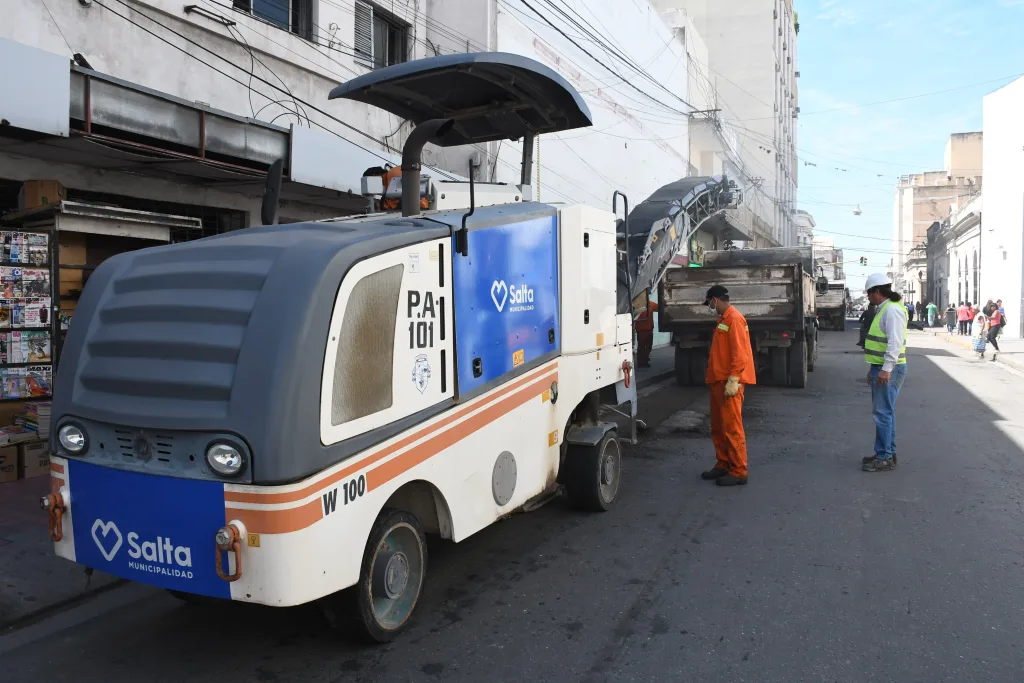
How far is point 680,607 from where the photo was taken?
4.36 metres

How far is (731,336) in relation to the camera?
23.0 ft

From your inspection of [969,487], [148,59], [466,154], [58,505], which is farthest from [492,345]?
[466,154]

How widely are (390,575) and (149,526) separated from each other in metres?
1.13

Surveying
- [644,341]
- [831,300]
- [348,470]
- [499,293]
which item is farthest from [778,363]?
[831,300]

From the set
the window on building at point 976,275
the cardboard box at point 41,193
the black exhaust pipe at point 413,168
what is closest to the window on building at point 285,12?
the cardboard box at point 41,193

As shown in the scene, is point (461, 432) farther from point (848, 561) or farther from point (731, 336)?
point (731, 336)

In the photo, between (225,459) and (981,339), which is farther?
(981,339)

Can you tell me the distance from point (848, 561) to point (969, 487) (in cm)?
265

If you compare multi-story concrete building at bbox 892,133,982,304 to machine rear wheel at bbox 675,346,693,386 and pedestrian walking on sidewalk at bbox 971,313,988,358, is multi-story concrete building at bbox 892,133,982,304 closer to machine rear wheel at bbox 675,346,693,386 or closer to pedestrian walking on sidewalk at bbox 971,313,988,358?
pedestrian walking on sidewalk at bbox 971,313,988,358

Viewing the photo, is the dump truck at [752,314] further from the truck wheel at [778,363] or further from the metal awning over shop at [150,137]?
the metal awning over shop at [150,137]

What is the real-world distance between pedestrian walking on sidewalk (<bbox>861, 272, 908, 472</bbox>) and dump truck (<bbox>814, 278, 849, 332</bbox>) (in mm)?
29367

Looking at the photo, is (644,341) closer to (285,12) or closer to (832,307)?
(285,12)

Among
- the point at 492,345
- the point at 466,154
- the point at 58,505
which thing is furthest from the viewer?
the point at 466,154

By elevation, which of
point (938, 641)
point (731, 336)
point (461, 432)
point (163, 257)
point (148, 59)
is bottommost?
point (938, 641)
